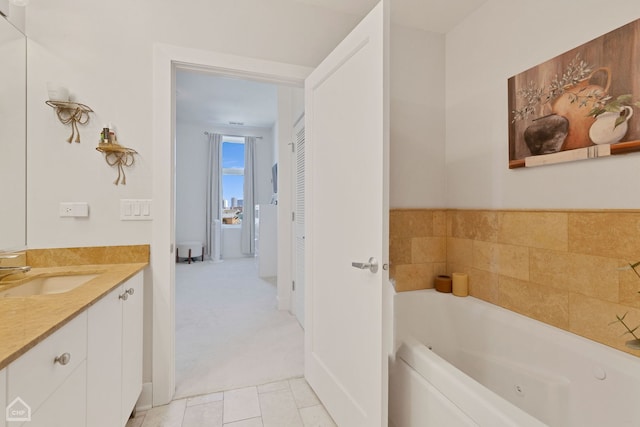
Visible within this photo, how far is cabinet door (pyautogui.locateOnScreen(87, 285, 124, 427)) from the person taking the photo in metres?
1.02

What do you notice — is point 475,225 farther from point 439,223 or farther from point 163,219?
point 163,219

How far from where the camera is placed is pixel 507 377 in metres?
1.53

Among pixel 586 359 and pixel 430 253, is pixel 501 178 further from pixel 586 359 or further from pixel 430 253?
pixel 586 359

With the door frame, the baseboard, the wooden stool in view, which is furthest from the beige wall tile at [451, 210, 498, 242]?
the wooden stool

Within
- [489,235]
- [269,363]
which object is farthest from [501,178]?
[269,363]

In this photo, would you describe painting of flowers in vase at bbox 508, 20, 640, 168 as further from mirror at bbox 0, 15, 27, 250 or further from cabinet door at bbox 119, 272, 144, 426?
mirror at bbox 0, 15, 27, 250

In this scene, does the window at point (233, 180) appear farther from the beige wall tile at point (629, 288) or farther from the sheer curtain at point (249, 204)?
the beige wall tile at point (629, 288)

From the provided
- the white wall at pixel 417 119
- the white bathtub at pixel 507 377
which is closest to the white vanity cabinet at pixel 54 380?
the white bathtub at pixel 507 377

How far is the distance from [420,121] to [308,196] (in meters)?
1.10

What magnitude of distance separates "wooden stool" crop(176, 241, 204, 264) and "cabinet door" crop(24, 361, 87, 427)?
17.2ft

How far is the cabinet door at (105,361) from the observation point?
1.02 m

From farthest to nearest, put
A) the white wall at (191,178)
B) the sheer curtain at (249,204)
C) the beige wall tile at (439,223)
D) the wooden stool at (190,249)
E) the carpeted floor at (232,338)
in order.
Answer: the sheer curtain at (249,204), the white wall at (191,178), the wooden stool at (190,249), the beige wall tile at (439,223), the carpeted floor at (232,338)

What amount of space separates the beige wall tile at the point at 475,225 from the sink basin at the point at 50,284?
7.56 feet

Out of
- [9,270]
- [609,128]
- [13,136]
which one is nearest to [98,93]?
[13,136]
